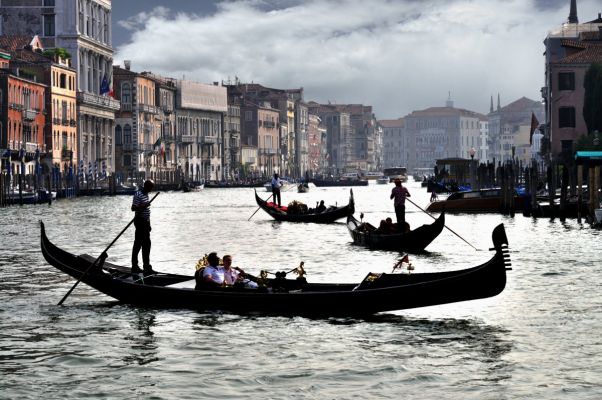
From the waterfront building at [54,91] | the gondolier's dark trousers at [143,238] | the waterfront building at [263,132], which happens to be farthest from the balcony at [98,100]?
the gondolier's dark trousers at [143,238]

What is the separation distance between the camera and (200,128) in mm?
113688

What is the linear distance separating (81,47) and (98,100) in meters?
3.79

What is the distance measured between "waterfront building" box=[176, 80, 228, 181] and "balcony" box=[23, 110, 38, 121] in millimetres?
35349

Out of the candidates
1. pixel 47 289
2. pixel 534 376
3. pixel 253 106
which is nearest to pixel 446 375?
pixel 534 376

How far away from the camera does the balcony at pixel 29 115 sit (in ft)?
225

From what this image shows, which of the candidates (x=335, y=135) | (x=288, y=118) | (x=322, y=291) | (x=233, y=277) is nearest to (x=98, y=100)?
(x=288, y=118)

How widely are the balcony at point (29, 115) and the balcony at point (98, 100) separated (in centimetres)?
1109

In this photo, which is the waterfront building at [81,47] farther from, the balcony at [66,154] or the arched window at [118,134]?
the arched window at [118,134]

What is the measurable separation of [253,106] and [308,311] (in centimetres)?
11691

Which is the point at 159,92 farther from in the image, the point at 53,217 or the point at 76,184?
the point at 53,217

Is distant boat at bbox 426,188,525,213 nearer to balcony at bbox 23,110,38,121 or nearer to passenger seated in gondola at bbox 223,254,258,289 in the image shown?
passenger seated in gondola at bbox 223,254,258,289

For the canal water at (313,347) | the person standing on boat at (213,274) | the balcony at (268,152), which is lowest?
the canal water at (313,347)

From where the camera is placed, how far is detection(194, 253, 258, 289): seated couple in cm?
1407

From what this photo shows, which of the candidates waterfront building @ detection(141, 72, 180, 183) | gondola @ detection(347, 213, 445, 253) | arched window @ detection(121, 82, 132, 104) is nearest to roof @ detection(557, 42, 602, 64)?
arched window @ detection(121, 82, 132, 104)
